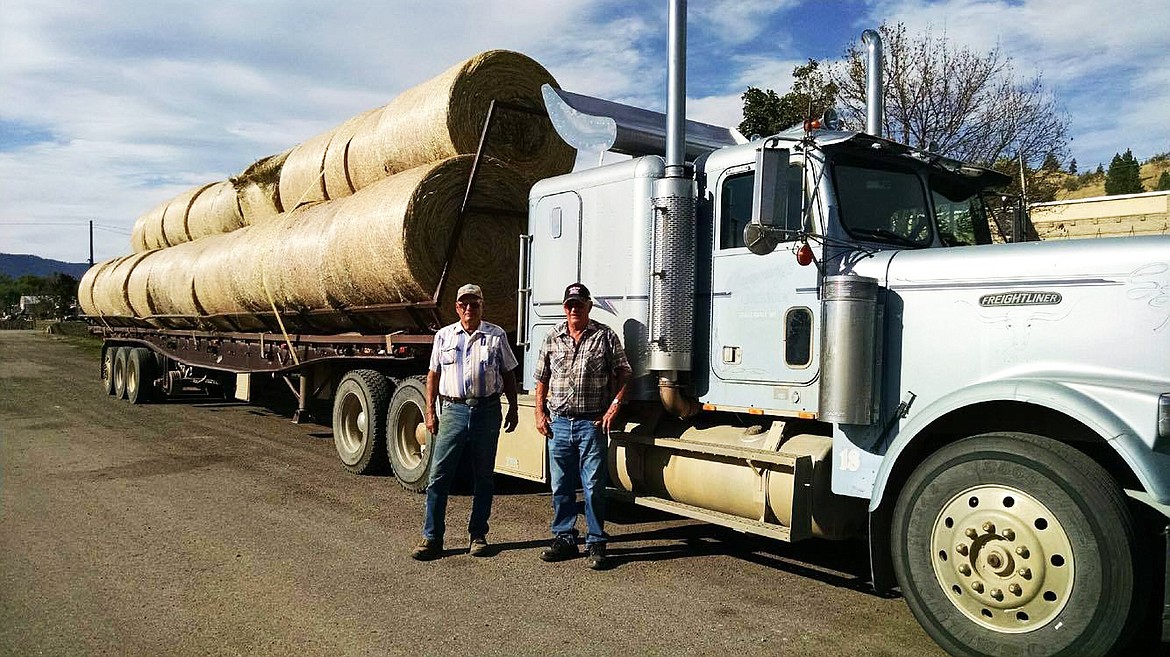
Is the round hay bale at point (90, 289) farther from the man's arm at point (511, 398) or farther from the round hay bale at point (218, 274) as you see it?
the man's arm at point (511, 398)

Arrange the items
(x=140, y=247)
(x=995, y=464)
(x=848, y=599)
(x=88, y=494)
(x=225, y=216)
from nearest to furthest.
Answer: (x=995, y=464) → (x=848, y=599) → (x=88, y=494) → (x=225, y=216) → (x=140, y=247)

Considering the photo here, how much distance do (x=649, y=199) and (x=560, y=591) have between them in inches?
102

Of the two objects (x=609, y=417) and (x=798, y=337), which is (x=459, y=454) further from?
(x=798, y=337)

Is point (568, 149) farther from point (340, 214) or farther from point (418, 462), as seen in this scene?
point (418, 462)

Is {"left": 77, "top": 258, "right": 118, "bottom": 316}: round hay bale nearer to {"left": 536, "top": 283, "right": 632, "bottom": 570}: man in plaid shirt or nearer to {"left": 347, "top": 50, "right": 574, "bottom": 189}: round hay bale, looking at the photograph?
{"left": 347, "top": 50, "right": 574, "bottom": 189}: round hay bale

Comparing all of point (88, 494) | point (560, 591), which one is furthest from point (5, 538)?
point (560, 591)

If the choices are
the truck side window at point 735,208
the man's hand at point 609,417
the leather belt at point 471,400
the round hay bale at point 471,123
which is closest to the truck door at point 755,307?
the truck side window at point 735,208

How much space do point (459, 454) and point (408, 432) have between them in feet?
8.51

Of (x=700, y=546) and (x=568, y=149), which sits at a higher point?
(x=568, y=149)

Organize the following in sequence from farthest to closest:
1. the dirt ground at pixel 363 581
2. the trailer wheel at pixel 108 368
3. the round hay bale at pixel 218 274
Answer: the trailer wheel at pixel 108 368
the round hay bale at pixel 218 274
the dirt ground at pixel 363 581

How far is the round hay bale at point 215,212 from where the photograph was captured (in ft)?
43.5

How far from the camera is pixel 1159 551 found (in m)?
3.77

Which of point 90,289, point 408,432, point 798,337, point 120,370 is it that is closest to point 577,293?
point 798,337

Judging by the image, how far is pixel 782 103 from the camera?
2108cm
